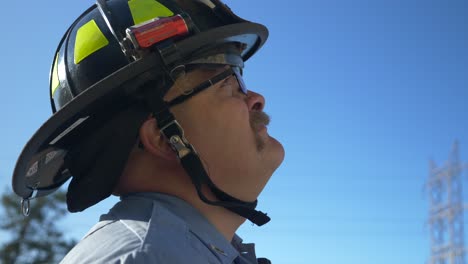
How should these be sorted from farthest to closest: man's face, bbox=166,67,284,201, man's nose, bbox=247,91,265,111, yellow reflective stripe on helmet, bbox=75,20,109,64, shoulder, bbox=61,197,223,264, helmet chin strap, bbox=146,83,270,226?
man's nose, bbox=247,91,265,111
yellow reflective stripe on helmet, bbox=75,20,109,64
man's face, bbox=166,67,284,201
helmet chin strap, bbox=146,83,270,226
shoulder, bbox=61,197,223,264

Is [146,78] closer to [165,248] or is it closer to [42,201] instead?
[165,248]

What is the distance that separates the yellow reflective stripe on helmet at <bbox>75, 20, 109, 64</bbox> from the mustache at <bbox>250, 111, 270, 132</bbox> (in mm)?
689

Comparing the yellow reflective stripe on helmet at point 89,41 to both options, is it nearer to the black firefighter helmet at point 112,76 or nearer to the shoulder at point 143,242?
the black firefighter helmet at point 112,76

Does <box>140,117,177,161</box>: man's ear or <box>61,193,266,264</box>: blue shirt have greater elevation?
<box>140,117,177,161</box>: man's ear

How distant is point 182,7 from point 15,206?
2690 centimetres

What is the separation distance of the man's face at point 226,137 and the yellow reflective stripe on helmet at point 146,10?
1.01ft

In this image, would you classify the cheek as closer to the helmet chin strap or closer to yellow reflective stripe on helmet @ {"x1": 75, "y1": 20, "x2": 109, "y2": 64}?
the helmet chin strap

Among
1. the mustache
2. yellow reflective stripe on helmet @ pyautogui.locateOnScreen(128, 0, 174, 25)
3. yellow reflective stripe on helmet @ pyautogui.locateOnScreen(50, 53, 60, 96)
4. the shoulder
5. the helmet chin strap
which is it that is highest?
yellow reflective stripe on helmet @ pyautogui.locateOnScreen(128, 0, 174, 25)

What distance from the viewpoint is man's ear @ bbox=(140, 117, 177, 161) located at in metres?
2.24

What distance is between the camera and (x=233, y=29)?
7.97 feet

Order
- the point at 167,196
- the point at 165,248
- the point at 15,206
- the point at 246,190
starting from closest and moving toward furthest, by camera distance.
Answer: the point at 165,248, the point at 167,196, the point at 246,190, the point at 15,206

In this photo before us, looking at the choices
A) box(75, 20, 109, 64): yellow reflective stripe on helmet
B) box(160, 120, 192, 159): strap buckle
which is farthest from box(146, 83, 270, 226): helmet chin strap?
box(75, 20, 109, 64): yellow reflective stripe on helmet

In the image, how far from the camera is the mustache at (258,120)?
2.40 meters

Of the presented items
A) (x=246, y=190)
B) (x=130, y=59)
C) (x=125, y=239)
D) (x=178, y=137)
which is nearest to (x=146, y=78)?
(x=130, y=59)
